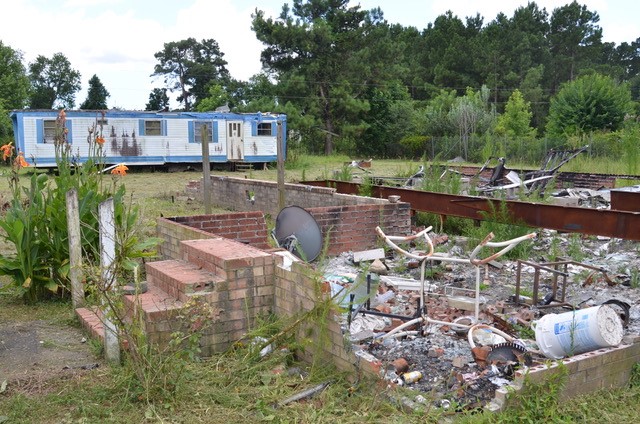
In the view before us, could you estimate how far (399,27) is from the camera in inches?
2440

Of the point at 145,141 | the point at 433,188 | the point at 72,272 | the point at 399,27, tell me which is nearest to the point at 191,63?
the point at 399,27

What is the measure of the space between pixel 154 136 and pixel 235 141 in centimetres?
340

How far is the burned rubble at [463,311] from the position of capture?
4176 millimetres

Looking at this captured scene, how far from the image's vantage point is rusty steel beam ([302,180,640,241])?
23.9ft

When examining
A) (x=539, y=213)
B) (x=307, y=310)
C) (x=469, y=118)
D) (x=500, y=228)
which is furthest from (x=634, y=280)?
(x=469, y=118)

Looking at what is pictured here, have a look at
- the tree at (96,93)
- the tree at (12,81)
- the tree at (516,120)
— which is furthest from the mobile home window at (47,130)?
the tree at (96,93)

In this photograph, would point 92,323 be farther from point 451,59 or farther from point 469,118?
point 451,59

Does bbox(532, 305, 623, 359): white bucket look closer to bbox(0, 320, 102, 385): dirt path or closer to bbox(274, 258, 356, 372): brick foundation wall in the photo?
bbox(274, 258, 356, 372): brick foundation wall

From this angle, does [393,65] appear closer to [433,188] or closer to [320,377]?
[433,188]

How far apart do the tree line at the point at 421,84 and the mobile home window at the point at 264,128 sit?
6615mm

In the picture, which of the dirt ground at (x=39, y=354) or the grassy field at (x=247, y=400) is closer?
the grassy field at (x=247, y=400)

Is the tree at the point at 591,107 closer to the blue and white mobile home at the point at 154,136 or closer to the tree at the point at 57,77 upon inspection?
the blue and white mobile home at the point at 154,136

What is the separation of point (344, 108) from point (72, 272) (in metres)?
32.2

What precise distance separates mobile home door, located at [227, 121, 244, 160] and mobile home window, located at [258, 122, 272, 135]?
3.18 feet
